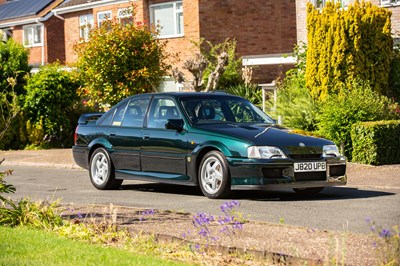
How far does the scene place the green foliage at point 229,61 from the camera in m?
32.8

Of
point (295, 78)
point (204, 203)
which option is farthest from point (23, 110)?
point (204, 203)

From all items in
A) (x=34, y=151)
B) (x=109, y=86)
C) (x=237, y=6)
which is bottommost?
(x=34, y=151)

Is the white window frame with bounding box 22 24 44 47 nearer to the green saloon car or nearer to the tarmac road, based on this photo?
the tarmac road

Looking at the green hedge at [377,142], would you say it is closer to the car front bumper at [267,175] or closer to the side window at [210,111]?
the side window at [210,111]

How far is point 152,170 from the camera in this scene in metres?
15.3

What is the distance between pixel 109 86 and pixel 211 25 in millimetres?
10149

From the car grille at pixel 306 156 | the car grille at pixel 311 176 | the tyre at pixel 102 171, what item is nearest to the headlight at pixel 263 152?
the car grille at pixel 306 156

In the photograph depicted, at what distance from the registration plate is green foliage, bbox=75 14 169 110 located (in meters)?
13.0

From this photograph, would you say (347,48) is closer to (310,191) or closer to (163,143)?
(310,191)

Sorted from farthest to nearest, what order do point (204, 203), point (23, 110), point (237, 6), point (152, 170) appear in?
point (237, 6), point (23, 110), point (152, 170), point (204, 203)

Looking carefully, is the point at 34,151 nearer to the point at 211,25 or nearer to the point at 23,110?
the point at 23,110

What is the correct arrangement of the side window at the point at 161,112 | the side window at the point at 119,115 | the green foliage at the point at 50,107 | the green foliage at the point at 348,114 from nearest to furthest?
the side window at the point at 161,112
the side window at the point at 119,115
the green foliage at the point at 348,114
the green foliage at the point at 50,107

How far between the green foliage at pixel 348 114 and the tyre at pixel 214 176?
21.9 feet

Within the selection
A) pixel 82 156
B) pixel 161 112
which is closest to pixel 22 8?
pixel 82 156
